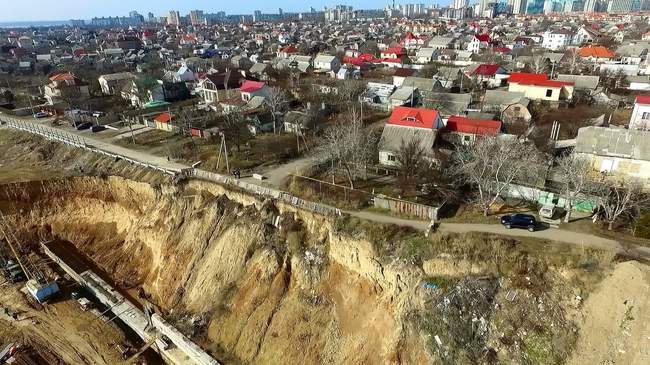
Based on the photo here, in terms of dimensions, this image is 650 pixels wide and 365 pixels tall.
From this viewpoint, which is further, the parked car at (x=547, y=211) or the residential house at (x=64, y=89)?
the residential house at (x=64, y=89)

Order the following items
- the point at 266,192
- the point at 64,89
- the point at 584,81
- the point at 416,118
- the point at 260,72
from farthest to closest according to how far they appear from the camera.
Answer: the point at 260,72 < the point at 64,89 < the point at 584,81 < the point at 416,118 < the point at 266,192

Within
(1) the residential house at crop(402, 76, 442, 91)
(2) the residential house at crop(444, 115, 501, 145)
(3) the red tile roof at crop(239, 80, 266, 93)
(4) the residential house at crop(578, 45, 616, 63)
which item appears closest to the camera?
(2) the residential house at crop(444, 115, 501, 145)

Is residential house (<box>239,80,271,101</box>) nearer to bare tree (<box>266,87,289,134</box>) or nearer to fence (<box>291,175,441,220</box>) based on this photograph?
bare tree (<box>266,87,289,134</box>)

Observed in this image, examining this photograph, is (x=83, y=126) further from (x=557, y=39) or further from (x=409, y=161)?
(x=557, y=39)

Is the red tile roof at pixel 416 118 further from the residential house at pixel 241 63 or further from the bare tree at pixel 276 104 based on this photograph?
the residential house at pixel 241 63

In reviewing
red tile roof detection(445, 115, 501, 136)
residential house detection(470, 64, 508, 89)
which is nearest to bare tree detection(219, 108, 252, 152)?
red tile roof detection(445, 115, 501, 136)

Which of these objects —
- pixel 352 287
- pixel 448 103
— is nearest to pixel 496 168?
pixel 352 287

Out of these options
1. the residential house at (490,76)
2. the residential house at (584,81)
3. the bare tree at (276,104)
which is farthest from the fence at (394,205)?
the residential house at (490,76)
